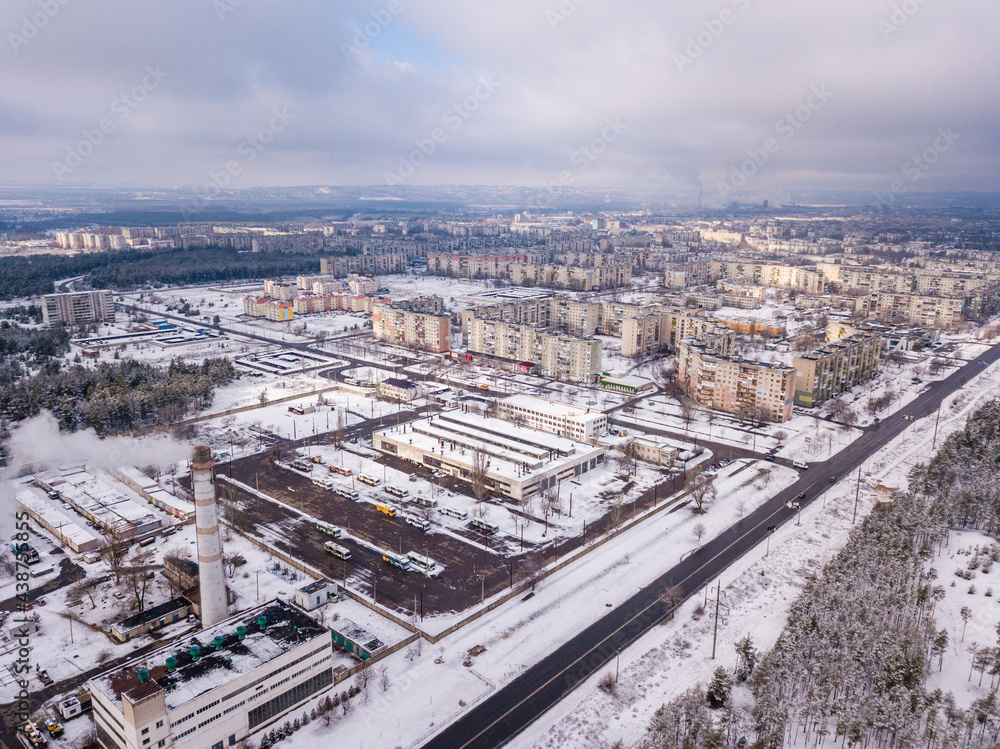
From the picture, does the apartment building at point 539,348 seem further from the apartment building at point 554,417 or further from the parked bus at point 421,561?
the parked bus at point 421,561

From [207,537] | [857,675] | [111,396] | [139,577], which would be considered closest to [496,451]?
[207,537]

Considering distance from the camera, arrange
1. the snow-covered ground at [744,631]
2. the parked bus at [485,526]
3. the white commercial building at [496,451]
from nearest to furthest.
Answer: the snow-covered ground at [744,631], the parked bus at [485,526], the white commercial building at [496,451]

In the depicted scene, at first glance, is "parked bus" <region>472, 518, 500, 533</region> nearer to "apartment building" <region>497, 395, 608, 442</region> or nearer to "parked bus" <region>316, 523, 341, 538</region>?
"parked bus" <region>316, 523, 341, 538</region>

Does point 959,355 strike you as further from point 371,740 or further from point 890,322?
point 371,740

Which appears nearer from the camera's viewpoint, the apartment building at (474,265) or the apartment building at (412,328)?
the apartment building at (412,328)

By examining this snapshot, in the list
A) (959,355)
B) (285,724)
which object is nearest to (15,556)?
(285,724)

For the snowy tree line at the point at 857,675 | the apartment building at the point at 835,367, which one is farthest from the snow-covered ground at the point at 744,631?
the apartment building at the point at 835,367
